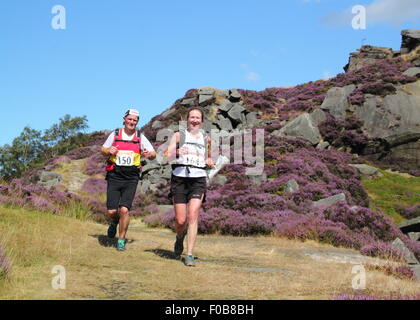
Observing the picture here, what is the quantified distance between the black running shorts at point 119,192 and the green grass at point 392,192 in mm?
15334

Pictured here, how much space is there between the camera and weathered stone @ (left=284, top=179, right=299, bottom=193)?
1711 centimetres

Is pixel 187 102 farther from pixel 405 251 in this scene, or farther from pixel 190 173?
pixel 190 173

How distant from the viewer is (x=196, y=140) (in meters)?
7.33

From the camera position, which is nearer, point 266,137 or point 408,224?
point 408,224

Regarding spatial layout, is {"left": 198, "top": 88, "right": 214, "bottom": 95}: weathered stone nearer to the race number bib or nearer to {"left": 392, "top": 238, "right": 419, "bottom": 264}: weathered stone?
{"left": 392, "top": 238, "right": 419, "bottom": 264}: weathered stone

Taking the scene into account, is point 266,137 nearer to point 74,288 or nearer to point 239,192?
point 239,192

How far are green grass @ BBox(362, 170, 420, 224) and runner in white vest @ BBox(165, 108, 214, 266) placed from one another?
15.1 m

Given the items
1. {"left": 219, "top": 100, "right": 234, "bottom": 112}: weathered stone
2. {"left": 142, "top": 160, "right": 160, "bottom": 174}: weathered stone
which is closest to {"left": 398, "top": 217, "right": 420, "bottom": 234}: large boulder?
{"left": 142, "top": 160, "right": 160, "bottom": 174}: weathered stone

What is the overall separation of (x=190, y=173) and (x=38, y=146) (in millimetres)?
45723

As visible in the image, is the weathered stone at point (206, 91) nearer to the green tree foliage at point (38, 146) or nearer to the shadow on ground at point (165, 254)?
the green tree foliage at point (38, 146)

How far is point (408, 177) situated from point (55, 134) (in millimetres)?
39946

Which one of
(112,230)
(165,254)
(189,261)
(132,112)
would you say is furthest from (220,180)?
(189,261)

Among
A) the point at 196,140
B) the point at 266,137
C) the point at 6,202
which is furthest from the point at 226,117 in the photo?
the point at 196,140
